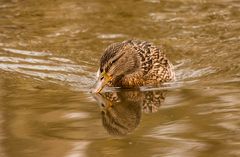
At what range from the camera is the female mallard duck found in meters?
10.8

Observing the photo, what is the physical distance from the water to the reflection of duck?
0.05ft

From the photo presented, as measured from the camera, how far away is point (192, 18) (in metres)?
14.3

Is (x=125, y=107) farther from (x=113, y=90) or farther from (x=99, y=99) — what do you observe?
(x=113, y=90)

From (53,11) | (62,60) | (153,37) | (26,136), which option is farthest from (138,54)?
(53,11)

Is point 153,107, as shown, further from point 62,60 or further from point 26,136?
point 62,60

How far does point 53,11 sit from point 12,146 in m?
7.39

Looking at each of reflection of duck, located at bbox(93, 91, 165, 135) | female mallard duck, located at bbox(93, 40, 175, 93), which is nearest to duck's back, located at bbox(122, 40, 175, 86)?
female mallard duck, located at bbox(93, 40, 175, 93)

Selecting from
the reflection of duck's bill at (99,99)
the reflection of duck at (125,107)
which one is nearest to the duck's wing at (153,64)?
the reflection of duck at (125,107)

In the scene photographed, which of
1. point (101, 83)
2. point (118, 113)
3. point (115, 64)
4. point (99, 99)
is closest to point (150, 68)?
point (115, 64)

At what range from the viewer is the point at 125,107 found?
988 centimetres

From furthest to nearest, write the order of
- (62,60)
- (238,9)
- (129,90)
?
(238,9), (62,60), (129,90)

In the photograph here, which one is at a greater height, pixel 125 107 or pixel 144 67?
pixel 144 67

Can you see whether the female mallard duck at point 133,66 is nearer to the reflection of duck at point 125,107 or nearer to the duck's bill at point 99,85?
the duck's bill at point 99,85

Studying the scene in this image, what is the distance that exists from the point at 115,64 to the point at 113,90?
1.16 ft
